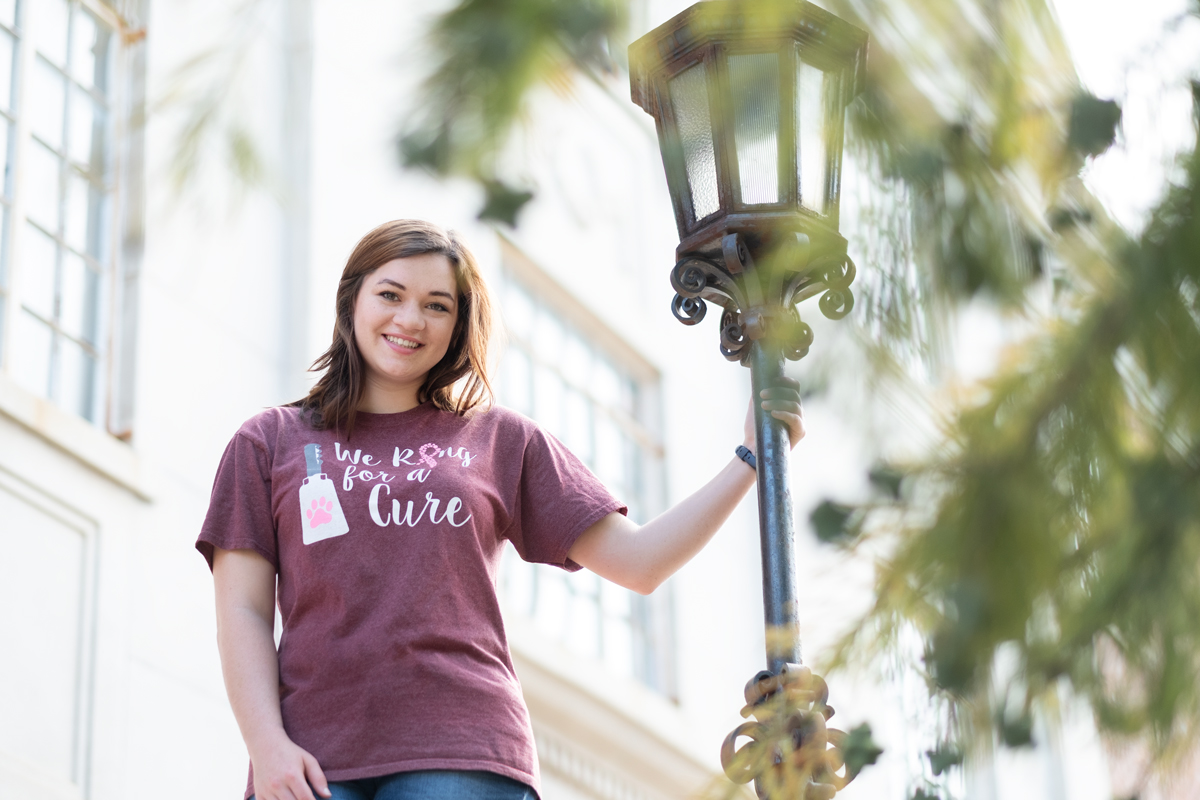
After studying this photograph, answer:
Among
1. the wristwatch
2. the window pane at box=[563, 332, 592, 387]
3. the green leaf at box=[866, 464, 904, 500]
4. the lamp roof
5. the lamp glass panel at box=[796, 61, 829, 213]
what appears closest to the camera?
the green leaf at box=[866, 464, 904, 500]

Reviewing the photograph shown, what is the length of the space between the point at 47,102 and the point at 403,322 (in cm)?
347

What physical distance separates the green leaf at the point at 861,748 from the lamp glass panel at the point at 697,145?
1272 millimetres

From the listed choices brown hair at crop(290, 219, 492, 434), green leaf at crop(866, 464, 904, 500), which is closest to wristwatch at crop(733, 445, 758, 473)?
brown hair at crop(290, 219, 492, 434)

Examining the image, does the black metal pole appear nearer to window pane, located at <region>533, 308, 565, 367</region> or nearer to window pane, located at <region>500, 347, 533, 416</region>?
window pane, located at <region>500, 347, 533, 416</region>

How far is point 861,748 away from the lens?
1.94 meters

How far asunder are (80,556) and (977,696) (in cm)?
472

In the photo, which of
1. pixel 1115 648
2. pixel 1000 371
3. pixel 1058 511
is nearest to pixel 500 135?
pixel 1000 371

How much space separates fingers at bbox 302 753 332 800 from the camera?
2.60 m

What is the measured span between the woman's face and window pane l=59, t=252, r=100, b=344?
3168 millimetres

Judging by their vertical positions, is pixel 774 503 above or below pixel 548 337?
below

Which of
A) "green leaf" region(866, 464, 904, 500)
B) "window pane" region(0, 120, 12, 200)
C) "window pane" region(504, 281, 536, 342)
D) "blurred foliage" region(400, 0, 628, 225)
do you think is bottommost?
"green leaf" region(866, 464, 904, 500)

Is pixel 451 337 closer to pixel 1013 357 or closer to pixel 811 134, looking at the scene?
pixel 811 134

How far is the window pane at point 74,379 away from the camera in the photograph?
229 inches

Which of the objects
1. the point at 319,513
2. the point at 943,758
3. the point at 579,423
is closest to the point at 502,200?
the point at 943,758
